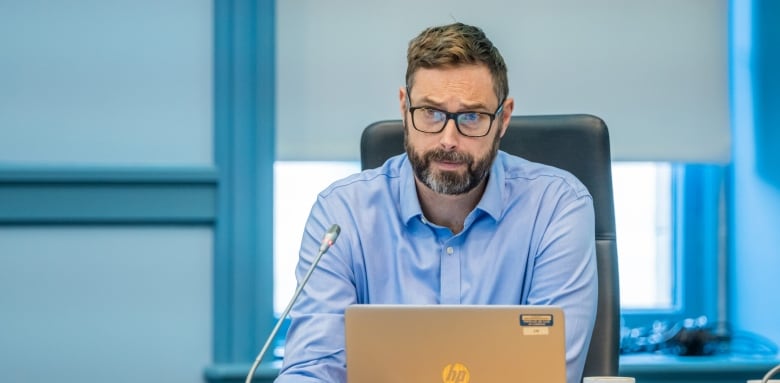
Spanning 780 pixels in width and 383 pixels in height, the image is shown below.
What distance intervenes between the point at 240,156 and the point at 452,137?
2.94ft

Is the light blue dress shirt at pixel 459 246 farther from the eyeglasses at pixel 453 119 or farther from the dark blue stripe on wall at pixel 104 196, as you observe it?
the dark blue stripe on wall at pixel 104 196

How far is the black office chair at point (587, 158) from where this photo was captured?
1.70m

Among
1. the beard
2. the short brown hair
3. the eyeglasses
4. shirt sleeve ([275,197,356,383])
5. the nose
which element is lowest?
shirt sleeve ([275,197,356,383])

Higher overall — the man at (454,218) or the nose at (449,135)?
the nose at (449,135)

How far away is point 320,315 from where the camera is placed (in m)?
1.59

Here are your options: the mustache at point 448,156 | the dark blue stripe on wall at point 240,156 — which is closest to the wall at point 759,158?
the mustache at point 448,156

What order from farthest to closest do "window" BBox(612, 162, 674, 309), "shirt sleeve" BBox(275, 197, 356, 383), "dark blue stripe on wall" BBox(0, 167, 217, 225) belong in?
"window" BBox(612, 162, 674, 309) → "dark blue stripe on wall" BBox(0, 167, 217, 225) → "shirt sleeve" BBox(275, 197, 356, 383)

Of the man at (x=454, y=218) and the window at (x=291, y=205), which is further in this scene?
the window at (x=291, y=205)

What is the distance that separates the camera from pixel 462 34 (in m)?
1.70

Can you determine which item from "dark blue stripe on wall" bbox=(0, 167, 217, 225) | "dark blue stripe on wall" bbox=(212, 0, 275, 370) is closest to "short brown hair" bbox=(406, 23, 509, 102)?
"dark blue stripe on wall" bbox=(212, 0, 275, 370)

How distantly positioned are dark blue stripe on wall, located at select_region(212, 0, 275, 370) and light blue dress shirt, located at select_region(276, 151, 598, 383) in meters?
0.64

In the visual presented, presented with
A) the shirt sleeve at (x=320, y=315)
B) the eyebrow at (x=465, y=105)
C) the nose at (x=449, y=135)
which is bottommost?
the shirt sleeve at (x=320, y=315)

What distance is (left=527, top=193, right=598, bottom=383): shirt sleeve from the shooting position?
1.56 metres

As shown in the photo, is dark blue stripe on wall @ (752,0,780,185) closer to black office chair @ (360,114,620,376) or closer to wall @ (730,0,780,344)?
wall @ (730,0,780,344)
